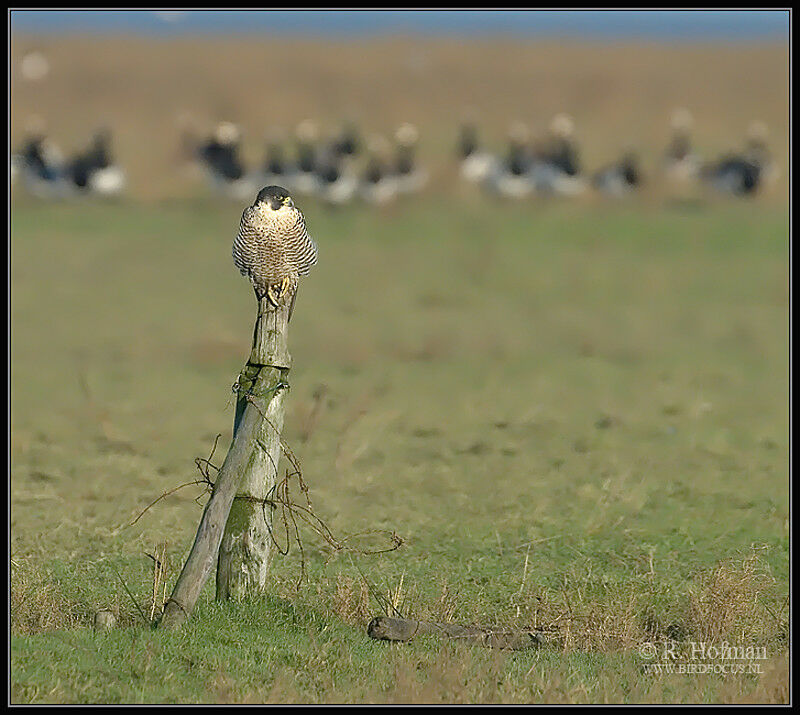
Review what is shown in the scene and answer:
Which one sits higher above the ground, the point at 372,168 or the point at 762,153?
the point at 762,153

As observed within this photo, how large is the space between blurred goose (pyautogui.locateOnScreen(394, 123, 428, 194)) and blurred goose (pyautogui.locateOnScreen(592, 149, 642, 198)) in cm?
409

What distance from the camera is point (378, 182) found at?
32.6 m

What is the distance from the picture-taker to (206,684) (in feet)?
23.2

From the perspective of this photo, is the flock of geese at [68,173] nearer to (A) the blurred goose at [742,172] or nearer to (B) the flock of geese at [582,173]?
(B) the flock of geese at [582,173]

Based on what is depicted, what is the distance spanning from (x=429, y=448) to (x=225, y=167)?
20255mm

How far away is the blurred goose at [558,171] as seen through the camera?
110 feet

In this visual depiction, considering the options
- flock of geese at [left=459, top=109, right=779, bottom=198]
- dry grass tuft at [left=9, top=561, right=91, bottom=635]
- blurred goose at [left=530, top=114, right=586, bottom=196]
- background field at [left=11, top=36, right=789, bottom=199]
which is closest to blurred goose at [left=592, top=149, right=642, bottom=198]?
flock of geese at [left=459, top=109, right=779, bottom=198]

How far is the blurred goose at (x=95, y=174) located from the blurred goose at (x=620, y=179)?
10.9 meters

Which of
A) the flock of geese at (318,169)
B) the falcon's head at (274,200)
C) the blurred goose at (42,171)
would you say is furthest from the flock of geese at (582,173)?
the falcon's head at (274,200)

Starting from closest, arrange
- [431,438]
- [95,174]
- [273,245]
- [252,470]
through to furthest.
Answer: [273,245]
[252,470]
[431,438]
[95,174]

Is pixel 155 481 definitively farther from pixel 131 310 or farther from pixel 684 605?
pixel 131 310

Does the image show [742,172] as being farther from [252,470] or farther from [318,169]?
[252,470]

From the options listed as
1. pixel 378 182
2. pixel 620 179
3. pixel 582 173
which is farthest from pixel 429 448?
pixel 582 173

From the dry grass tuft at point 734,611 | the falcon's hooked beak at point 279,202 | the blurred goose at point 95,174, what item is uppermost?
the blurred goose at point 95,174
